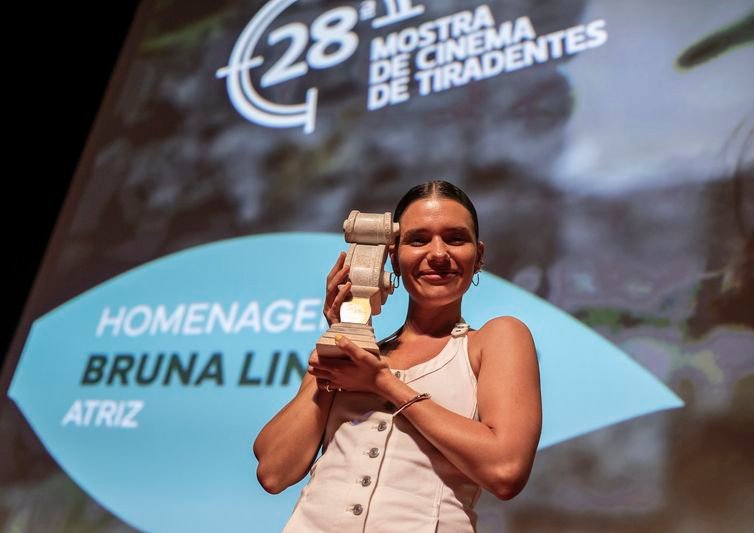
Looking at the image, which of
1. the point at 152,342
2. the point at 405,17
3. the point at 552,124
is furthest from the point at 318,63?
the point at 152,342

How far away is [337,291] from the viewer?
1171 millimetres

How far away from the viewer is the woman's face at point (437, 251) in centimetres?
119

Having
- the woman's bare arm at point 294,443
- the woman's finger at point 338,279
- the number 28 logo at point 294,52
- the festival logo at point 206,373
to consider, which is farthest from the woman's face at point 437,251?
the number 28 logo at point 294,52

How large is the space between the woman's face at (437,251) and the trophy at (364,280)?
0.04 metres

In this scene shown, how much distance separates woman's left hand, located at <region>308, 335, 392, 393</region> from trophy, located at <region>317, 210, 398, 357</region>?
0.02 m

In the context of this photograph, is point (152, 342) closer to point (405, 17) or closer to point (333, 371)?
point (405, 17)

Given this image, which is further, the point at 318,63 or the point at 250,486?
the point at 318,63

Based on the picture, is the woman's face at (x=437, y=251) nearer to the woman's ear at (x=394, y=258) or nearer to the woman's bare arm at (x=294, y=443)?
the woman's ear at (x=394, y=258)

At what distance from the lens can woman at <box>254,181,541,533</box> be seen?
1003 millimetres

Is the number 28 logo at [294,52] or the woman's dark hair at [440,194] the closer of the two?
the woman's dark hair at [440,194]

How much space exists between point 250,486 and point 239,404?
0.28m

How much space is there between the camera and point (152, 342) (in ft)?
8.99

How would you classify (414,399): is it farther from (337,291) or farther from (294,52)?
(294,52)

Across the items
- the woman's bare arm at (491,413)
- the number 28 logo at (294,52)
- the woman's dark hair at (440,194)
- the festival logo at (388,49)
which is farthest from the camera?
the number 28 logo at (294,52)
